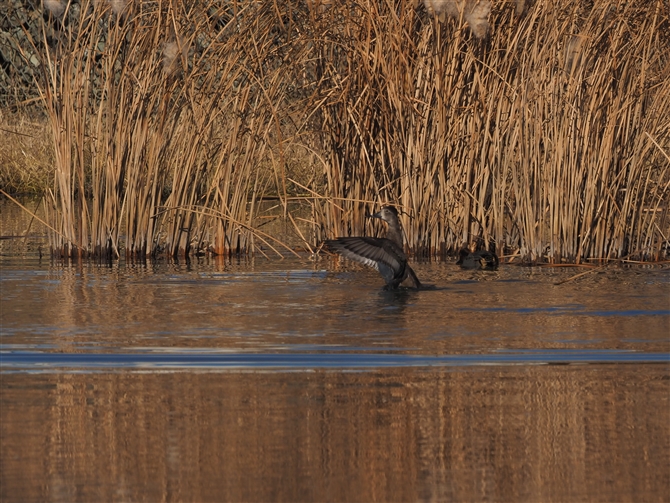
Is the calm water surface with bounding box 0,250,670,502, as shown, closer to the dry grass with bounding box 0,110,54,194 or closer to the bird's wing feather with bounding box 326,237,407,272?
the bird's wing feather with bounding box 326,237,407,272

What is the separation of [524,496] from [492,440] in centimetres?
68

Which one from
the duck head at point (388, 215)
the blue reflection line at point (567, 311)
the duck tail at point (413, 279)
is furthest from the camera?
the duck head at point (388, 215)

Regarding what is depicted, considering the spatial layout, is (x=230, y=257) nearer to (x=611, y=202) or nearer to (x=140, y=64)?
(x=140, y=64)

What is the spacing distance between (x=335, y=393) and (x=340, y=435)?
753 mm

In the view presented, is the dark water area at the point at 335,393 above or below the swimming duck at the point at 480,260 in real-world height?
below

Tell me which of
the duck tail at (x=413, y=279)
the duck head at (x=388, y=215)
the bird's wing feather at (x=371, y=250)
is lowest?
the duck tail at (x=413, y=279)

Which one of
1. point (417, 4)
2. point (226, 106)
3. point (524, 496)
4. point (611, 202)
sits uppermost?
point (417, 4)

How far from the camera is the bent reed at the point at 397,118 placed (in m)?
10.7

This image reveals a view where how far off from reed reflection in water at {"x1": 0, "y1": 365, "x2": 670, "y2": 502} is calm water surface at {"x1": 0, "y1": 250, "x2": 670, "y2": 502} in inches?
0.4

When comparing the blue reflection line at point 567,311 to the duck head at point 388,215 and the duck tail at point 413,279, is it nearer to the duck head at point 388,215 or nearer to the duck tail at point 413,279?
the duck tail at point 413,279

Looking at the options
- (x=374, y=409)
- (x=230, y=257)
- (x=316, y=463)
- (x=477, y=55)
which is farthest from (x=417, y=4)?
(x=316, y=463)

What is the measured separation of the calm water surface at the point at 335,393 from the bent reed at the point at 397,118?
5.61ft

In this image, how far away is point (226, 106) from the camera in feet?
36.5

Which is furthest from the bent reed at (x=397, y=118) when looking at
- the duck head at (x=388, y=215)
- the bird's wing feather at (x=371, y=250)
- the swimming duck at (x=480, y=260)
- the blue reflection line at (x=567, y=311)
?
the blue reflection line at (x=567, y=311)
